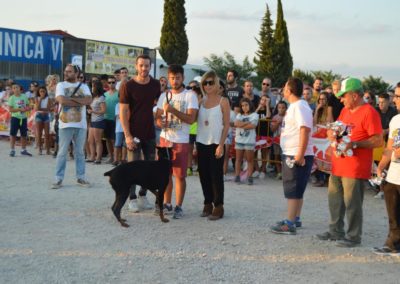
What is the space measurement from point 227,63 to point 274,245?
39001 millimetres

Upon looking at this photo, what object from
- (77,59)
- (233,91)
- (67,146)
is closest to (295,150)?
(67,146)

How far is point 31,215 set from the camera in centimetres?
654

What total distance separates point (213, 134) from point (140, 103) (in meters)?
1.06

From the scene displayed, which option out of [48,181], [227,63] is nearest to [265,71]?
[227,63]

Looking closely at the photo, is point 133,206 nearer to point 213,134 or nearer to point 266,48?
point 213,134

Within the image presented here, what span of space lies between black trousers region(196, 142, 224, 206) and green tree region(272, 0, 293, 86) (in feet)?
107

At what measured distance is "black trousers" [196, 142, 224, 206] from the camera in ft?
21.8

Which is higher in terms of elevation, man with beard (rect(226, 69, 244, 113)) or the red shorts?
man with beard (rect(226, 69, 244, 113))

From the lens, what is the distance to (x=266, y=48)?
3897 centimetres

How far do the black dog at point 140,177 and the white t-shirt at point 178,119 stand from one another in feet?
0.89

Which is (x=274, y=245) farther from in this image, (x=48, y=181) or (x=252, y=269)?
(x=48, y=181)

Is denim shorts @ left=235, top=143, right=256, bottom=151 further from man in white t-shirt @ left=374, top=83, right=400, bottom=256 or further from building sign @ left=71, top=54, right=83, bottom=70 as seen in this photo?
building sign @ left=71, top=54, right=83, bottom=70

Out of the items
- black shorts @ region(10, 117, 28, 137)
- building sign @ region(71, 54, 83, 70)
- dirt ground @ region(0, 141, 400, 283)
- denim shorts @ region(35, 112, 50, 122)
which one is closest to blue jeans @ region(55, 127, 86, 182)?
dirt ground @ region(0, 141, 400, 283)

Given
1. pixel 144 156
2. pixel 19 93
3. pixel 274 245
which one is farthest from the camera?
pixel 19 93
